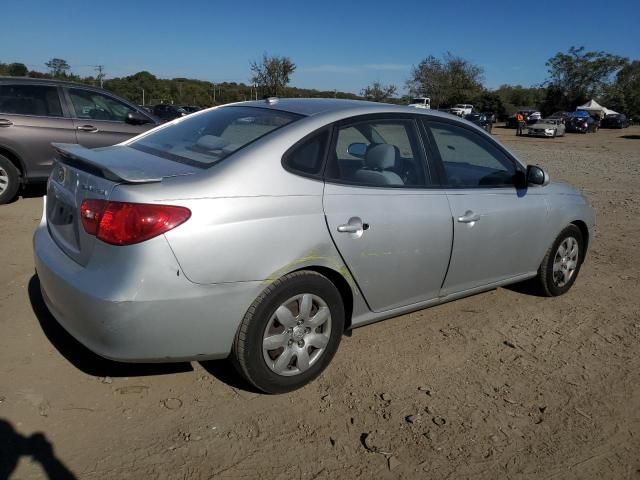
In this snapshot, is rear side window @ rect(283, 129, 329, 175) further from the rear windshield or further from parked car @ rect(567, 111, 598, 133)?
parked car @ rect(567, 111, 598, 133)

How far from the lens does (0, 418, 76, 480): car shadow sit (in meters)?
2.43

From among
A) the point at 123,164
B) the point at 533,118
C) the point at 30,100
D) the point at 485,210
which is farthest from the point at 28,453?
the point at 533,118

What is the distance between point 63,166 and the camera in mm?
3254

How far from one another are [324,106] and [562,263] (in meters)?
2.64

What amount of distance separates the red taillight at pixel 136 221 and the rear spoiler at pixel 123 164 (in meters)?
0.15

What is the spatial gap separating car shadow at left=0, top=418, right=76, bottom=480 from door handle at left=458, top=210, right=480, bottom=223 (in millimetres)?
2691

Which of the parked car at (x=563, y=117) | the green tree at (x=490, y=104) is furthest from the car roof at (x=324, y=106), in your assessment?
the green tree at (x=490, y=104)

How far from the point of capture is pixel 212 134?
3.52 metres

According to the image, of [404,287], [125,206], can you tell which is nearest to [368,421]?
[404,287]

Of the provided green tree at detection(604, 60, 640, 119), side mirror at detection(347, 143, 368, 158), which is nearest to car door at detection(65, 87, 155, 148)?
side mirror at detection(347, 143, 368, 158)

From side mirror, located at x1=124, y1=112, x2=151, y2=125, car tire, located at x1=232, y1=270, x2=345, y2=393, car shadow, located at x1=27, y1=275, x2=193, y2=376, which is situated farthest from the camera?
side mirror, located at x1=124, y1=112, x2=151, y2=125

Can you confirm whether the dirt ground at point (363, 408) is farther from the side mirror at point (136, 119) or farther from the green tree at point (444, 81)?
the green tree at point (444, 81)

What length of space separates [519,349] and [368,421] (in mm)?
1481

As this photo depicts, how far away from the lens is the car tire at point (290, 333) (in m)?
2.89
